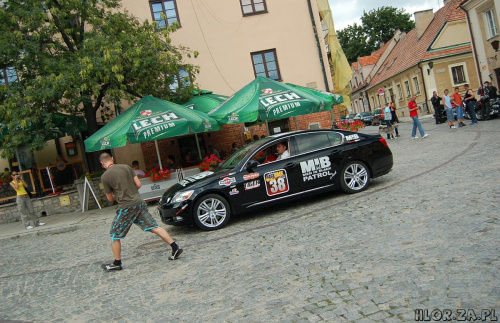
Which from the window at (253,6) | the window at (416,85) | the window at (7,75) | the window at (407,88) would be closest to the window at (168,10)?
the window at (253,6)

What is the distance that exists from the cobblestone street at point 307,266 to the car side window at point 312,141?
1.12 meters

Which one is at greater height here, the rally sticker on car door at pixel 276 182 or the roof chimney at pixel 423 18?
the roof chimney at pixel 423 18

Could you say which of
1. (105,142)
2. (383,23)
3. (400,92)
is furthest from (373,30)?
(105,142)

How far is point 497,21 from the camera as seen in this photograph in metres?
22.8

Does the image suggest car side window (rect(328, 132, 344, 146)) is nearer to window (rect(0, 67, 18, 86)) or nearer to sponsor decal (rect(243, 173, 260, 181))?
sponsor decal (rect(243, 173, 260, 181))

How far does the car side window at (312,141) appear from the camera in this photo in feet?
28.0

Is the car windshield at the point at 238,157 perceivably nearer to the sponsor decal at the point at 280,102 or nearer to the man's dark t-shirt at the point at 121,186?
the man's dark t-shirt at the point at 121,186

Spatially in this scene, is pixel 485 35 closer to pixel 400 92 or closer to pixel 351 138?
pixel 400 92

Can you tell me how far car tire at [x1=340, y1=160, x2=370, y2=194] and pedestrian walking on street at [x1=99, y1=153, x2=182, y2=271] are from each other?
393 cm

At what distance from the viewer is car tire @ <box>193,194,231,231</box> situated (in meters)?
7.68

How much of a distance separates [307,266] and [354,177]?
417cm

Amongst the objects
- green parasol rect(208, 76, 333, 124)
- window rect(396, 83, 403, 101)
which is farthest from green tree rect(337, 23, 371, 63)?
green parasol rect(208, 76, 333, 124)

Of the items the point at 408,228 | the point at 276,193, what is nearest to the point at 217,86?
the point at 276,193

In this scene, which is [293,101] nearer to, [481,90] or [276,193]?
[276,193]
